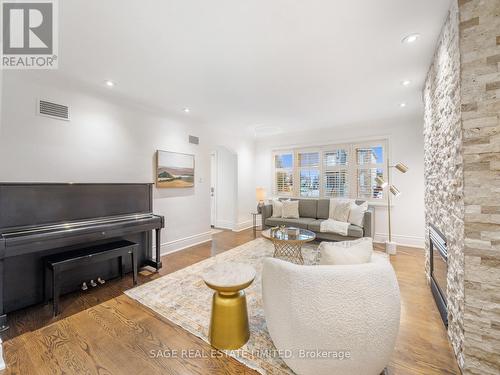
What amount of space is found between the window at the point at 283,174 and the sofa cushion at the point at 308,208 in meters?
0.90

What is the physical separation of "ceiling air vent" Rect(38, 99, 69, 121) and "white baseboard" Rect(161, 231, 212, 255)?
2360 millimetres

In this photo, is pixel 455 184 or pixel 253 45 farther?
pixel 253 45

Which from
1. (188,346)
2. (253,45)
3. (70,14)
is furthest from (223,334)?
(70,14)

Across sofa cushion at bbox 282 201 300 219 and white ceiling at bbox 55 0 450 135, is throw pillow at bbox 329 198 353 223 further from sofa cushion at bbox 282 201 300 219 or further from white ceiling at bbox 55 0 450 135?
white ceiling at bbox 55 0 450 135

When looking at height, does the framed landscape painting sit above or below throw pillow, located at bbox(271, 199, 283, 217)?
above

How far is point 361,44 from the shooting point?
6.98ft

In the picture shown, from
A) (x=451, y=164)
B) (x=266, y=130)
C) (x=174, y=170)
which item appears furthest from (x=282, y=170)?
(x=451, y=164)

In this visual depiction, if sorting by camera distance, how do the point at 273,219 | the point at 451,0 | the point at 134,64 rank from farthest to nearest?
the point at 273,219
the point at 134,64
the point at 451,0

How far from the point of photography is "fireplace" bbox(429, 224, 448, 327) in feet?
6.58

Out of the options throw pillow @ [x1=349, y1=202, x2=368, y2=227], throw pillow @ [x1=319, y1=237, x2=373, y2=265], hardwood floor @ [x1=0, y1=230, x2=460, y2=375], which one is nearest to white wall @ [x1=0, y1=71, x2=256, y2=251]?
hardwood floor @ [x1=0, y1=230, x2=460, y2=375]

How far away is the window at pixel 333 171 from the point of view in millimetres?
4816

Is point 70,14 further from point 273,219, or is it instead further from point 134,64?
point 273,219

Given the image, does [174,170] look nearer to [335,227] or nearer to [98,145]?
[98,145]

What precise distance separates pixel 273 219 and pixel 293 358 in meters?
3.47
